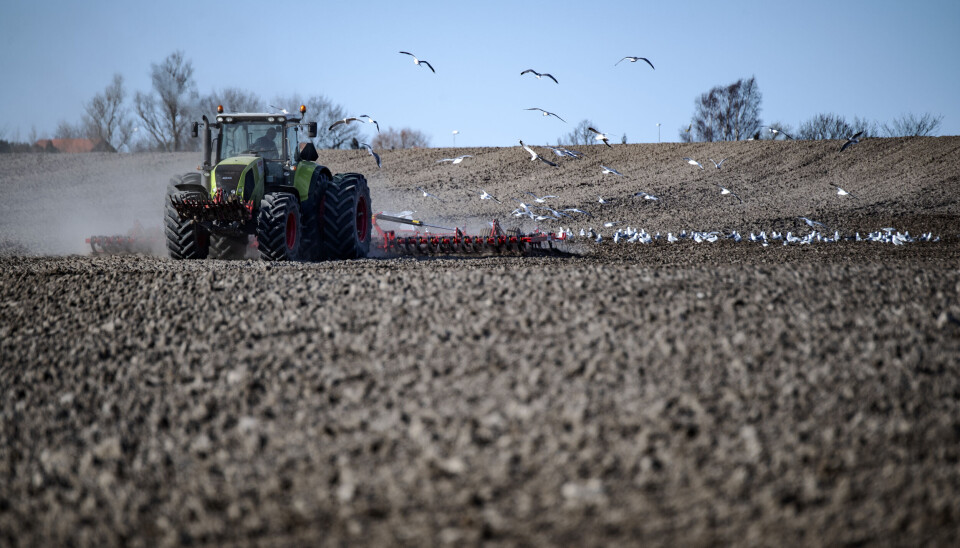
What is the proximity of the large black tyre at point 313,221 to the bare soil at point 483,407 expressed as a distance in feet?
15.5

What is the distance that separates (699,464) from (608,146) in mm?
34558

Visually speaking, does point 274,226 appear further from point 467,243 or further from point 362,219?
point 467,243

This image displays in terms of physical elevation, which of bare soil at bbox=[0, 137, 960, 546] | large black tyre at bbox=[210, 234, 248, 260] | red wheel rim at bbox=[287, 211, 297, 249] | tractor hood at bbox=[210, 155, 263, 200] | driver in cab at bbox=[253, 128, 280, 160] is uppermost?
driver in cab at bbox=[253, 128, 280, 160]

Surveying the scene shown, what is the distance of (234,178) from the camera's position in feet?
36.4

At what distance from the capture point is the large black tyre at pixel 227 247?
11930mm

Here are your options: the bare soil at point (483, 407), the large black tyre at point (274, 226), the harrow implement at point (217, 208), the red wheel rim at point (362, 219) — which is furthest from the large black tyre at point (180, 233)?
the bare soil at point (483, 407)

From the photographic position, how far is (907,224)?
17906 millimetres

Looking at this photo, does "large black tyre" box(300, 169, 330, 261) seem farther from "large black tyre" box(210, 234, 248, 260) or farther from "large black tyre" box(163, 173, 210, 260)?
"large black tyre" box(163, 173, 210, 260)

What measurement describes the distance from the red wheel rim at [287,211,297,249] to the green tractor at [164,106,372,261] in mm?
15

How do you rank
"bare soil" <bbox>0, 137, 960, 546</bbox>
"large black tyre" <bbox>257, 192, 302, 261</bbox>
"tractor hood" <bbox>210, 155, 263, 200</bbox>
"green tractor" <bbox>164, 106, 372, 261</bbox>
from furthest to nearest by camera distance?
"tractor hood" <bbox>210, 155, 263, 200</bbox>
"green tractor" <bbox>164, 106, 372, 261</bbox>
"large black tyre" <bbox>257, 192, 302, 261</bbox>
"bare soil" <bbox>0, 137, 960, 546</bbox>

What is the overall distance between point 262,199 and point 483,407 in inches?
313

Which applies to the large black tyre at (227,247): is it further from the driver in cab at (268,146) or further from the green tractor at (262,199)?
the driver in cab at (268,146)

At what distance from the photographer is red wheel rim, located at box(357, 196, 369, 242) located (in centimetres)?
1384

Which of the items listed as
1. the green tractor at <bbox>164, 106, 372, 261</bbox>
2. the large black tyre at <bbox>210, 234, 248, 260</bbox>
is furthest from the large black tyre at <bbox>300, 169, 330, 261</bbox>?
the large black tyre at <bbox>210, 234, 248, 260</bbox>
